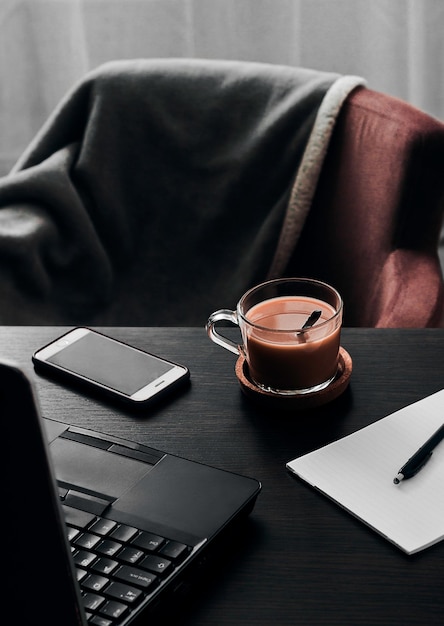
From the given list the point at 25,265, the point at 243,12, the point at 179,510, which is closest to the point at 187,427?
the point at 179,510

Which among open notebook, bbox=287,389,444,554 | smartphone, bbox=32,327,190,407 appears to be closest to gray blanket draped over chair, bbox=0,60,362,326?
smartphone, bbox=32,327,190,407

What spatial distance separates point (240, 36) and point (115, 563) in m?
1.43

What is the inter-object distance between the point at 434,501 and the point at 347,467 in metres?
0.07

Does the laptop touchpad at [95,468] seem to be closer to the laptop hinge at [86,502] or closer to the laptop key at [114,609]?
the laptop hinge at [86,502]

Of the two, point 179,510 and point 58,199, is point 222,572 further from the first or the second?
point 58,199

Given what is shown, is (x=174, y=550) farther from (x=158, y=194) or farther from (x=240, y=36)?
(x=240, y=36)

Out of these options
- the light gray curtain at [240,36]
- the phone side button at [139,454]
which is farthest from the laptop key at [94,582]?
the light gray curtain at [240,36]

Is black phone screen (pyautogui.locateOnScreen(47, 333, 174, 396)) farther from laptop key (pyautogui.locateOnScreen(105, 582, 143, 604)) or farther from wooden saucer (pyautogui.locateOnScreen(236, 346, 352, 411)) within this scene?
laptop key (pyautogui.locateOnScreen(105, 582, 143, 604))

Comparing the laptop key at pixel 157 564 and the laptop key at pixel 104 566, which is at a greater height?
the laptop key at pixel 104 566

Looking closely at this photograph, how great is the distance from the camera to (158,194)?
4.48ft

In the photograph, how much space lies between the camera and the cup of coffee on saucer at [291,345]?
0.71m

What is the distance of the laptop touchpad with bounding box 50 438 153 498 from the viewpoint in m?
0.63

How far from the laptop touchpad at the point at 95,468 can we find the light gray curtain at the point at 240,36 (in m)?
1.29

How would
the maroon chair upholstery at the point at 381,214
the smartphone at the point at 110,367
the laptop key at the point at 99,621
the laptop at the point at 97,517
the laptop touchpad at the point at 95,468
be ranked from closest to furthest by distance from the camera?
the laptop at the point at 97,517 < the laptop key at the point at 99,621 < the laptop touchpad at the point at 95,468 < the smartphone at the point at 110,367 < the maroon chair upholstery at the point at 381,214
